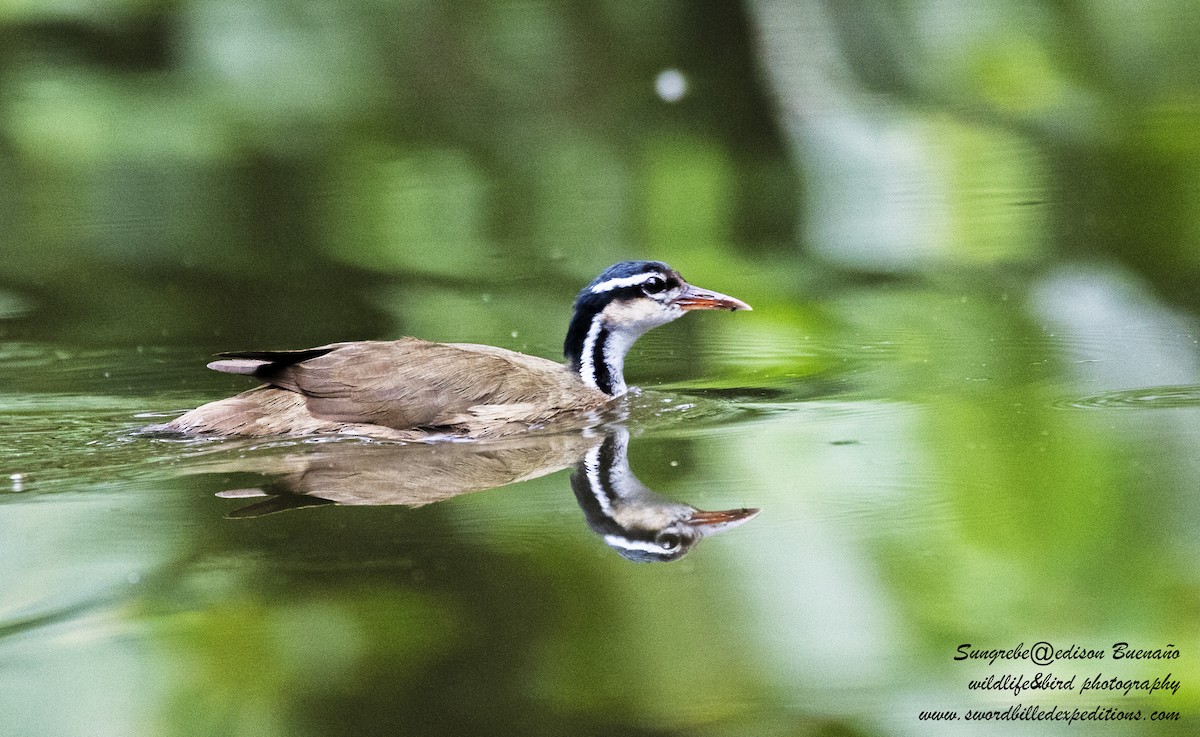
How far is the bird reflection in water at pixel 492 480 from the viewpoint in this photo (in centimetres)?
490

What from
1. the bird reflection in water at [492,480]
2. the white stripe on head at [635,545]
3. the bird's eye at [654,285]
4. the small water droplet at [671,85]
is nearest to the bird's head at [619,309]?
the bird's eye at [654,285]

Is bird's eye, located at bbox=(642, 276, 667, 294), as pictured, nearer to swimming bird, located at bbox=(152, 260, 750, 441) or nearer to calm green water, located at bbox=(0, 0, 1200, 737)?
A: swimming bird, located at bbox=(152, 260, 750, 441)

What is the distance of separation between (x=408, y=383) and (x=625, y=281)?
3.73 ft

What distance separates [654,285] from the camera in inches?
282

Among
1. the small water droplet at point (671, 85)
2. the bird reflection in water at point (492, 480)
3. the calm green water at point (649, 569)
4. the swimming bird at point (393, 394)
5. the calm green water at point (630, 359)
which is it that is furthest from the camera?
the small water droplet at point (671, 85)

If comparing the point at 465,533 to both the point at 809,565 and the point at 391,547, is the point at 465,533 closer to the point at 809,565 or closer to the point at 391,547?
the point at 391,547

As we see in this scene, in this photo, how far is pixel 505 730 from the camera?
11.6 feet

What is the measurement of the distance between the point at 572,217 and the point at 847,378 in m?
2.67

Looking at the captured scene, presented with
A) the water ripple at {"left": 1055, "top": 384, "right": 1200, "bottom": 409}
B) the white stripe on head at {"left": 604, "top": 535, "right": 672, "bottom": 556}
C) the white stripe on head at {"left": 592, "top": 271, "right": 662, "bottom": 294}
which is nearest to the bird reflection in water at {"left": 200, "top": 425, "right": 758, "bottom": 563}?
the white stripe on head at {"left": 604, "top": 535, "right": 672, "bottom": 556}

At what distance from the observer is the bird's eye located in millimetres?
7141

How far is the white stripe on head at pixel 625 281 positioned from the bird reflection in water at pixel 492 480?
2.41 ft

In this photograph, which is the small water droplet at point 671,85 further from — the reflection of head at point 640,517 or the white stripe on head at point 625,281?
the reflection of head at point 640,517

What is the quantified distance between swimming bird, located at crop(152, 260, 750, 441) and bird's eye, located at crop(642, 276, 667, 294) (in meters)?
0.35

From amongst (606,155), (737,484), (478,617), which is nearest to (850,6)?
(606,155)
